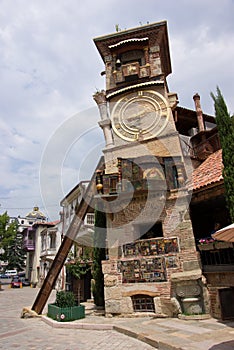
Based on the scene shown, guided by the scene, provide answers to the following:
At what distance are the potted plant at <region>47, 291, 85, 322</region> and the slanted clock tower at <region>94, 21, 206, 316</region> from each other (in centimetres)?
114

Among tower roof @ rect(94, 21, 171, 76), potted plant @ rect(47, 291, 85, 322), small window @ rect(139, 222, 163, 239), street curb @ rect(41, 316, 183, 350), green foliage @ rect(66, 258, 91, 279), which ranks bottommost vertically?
street curb @ rect(41, 316, 183, 350)

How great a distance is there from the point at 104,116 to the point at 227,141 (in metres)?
8.44

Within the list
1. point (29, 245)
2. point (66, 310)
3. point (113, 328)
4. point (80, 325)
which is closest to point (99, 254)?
point (66, 310)

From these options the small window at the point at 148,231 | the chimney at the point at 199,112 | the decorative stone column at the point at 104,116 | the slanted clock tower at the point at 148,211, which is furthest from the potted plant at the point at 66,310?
the chimney at the point at 199,112

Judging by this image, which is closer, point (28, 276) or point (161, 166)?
point (161, 166)

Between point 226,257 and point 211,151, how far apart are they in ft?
23.1

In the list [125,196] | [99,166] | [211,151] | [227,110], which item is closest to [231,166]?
[227,110]

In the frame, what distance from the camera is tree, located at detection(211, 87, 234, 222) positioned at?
862 cm

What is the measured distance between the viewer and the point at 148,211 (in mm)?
11484

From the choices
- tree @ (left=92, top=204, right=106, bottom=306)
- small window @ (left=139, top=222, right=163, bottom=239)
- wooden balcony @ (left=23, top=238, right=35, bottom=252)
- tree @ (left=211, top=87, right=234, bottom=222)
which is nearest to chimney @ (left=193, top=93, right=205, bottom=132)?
tree @ (left=211, top=87, right=234, bottom=222)

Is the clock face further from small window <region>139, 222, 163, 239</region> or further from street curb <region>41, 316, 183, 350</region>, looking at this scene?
street curb <region>41, 316, 183, 350</region>

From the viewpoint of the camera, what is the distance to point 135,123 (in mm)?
14891

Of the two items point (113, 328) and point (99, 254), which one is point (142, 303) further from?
point (99, 254)

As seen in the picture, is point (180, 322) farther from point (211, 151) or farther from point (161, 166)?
point (211, 151)
